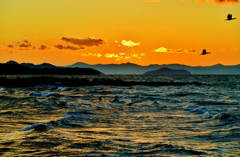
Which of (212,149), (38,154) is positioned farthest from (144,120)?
(38,154)

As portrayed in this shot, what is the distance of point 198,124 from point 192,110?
6.65 metres

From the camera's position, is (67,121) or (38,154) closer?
(38,154)

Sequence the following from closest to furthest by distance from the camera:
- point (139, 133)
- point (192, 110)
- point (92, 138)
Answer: point (92, 138), point (139, 133), point (192, 110)

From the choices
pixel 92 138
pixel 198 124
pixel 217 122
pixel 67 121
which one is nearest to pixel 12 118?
pixel 67 121

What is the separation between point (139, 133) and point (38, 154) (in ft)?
18.2

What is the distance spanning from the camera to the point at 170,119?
1745cm

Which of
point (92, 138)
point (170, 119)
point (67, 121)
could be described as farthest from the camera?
point (170, 119)

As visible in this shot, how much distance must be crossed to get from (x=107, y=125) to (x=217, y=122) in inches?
292

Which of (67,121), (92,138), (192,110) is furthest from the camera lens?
(192,110)

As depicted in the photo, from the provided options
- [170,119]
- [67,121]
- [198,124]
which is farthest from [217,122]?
[67,121]

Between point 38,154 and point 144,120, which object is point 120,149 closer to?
point 38,154

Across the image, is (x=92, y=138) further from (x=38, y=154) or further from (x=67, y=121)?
(x=67, y=121)

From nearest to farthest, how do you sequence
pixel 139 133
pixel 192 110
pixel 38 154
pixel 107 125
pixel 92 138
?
→ 1. pixel 38 154
2. pixel 92 138
3. pixel 139 133
4. pixel 107 125
5. pixel 192 110

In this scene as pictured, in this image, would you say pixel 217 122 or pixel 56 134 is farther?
pixel 217 122
